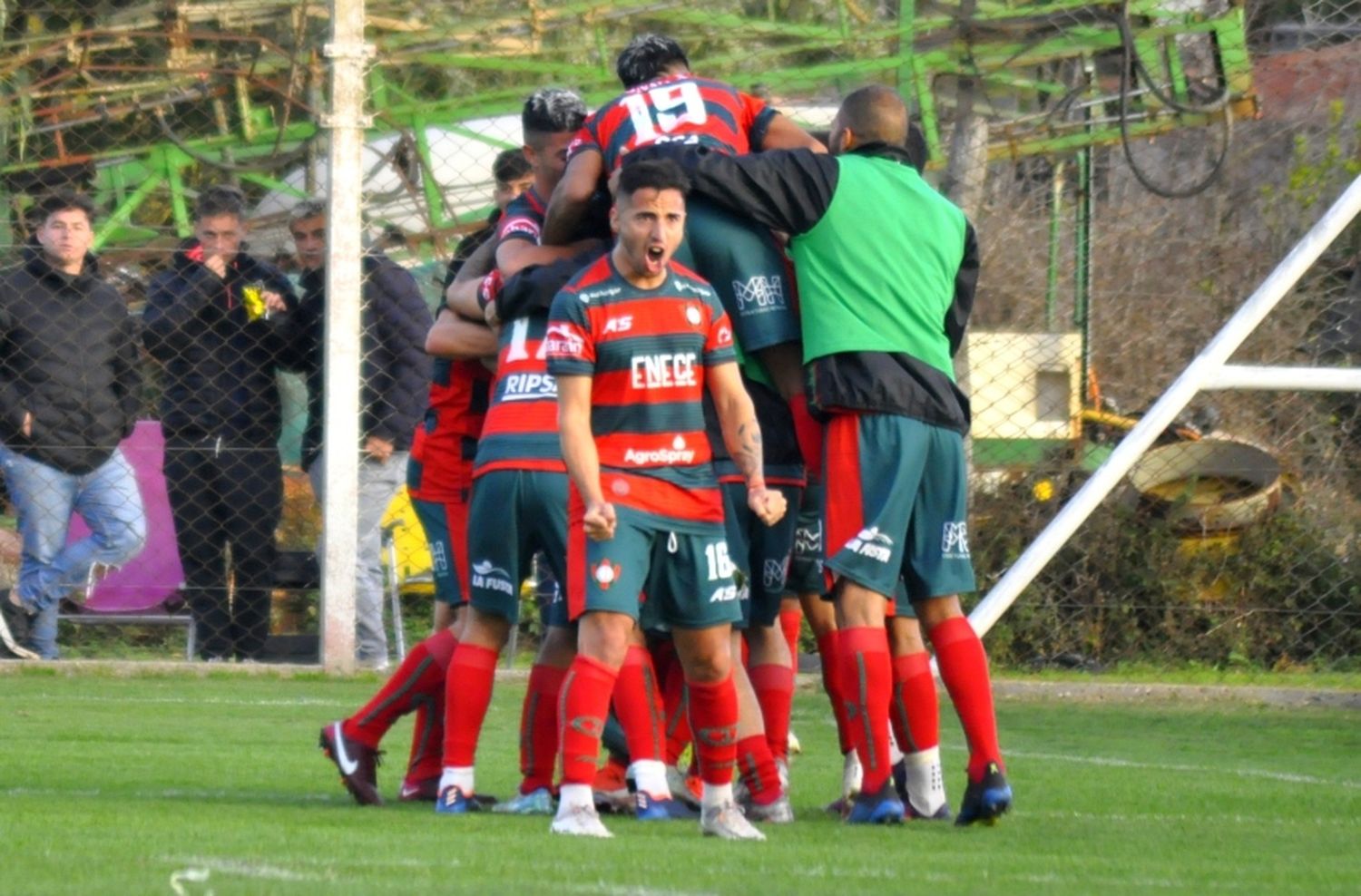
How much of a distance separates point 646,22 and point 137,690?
4382 millimetres

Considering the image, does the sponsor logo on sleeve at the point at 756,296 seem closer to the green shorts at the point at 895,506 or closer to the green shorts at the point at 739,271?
the green shorts at the point at 739,271

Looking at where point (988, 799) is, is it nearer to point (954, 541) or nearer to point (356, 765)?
point (954, 541)

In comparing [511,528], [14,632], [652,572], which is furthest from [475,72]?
[652,572]

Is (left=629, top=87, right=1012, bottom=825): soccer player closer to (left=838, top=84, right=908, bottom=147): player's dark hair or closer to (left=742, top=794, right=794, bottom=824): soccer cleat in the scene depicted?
(left=838, top=84, right=908, bottom=147): player's dark hair

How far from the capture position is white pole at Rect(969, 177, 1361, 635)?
990 cm

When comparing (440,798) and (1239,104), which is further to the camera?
(1239,104)

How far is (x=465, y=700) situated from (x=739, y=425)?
3.63 ft

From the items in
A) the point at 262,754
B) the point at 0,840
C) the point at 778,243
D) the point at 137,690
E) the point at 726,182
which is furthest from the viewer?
the point at 137,690

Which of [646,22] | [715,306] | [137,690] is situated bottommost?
[137,690]

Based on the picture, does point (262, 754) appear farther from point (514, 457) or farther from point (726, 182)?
point (726, 182)

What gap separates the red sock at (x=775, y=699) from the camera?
6.60 metres

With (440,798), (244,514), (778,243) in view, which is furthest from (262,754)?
(244,514)

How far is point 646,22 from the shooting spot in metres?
12.2

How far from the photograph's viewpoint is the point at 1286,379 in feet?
32.4
